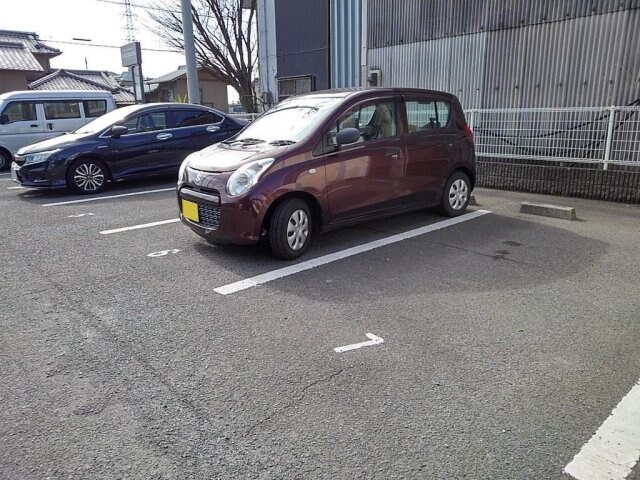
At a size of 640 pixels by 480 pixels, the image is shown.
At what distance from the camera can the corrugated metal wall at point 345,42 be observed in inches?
465

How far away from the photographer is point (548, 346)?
2.98 m

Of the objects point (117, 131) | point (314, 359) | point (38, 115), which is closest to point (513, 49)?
point (117, 131)

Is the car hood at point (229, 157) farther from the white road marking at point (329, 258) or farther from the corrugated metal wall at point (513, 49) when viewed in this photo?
the corrugated metal wall at point (513, 49)

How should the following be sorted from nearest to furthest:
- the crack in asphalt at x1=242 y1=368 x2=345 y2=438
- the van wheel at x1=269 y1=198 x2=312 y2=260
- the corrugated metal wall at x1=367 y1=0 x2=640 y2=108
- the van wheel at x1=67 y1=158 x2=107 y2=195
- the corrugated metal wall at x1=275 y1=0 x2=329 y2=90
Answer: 1. the crack in asphalt at x1=242 y1=368 x2=345 y2=438
2. the van wheel at x1=269 y1=198 x2=312 y2=260
3. the corrugated metal wall at x1=367 y1=0 x2=640 y2=108
4. the van wheel at x1=67 y1=158 x2=107 y2=195
5. the corrugated metal wall at x1=275 y1=0 x2=329 y2=90

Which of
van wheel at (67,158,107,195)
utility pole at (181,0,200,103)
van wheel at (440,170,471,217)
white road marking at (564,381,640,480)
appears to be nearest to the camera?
white road marking at (564,381,640,480)

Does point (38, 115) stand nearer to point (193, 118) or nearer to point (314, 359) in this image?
point (193, 118)

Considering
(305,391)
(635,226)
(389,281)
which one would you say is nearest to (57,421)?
(305,391)

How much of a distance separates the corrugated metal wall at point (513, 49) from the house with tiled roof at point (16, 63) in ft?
76.4

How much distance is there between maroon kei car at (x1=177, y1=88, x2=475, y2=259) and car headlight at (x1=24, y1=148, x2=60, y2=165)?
3.91 m

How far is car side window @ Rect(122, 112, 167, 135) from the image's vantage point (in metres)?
8.32

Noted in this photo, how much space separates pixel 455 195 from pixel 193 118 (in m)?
5.38

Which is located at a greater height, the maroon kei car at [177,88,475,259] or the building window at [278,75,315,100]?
the building window at [278,75,315,100]

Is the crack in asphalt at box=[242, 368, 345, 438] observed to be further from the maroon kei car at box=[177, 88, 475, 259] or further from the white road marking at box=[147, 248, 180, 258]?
the white road marking at box=[147, 248, 180, 258]

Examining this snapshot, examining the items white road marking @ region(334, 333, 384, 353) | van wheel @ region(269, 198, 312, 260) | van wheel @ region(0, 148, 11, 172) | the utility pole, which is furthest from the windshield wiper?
van wheel @ region(0, 148, 11, 172)
